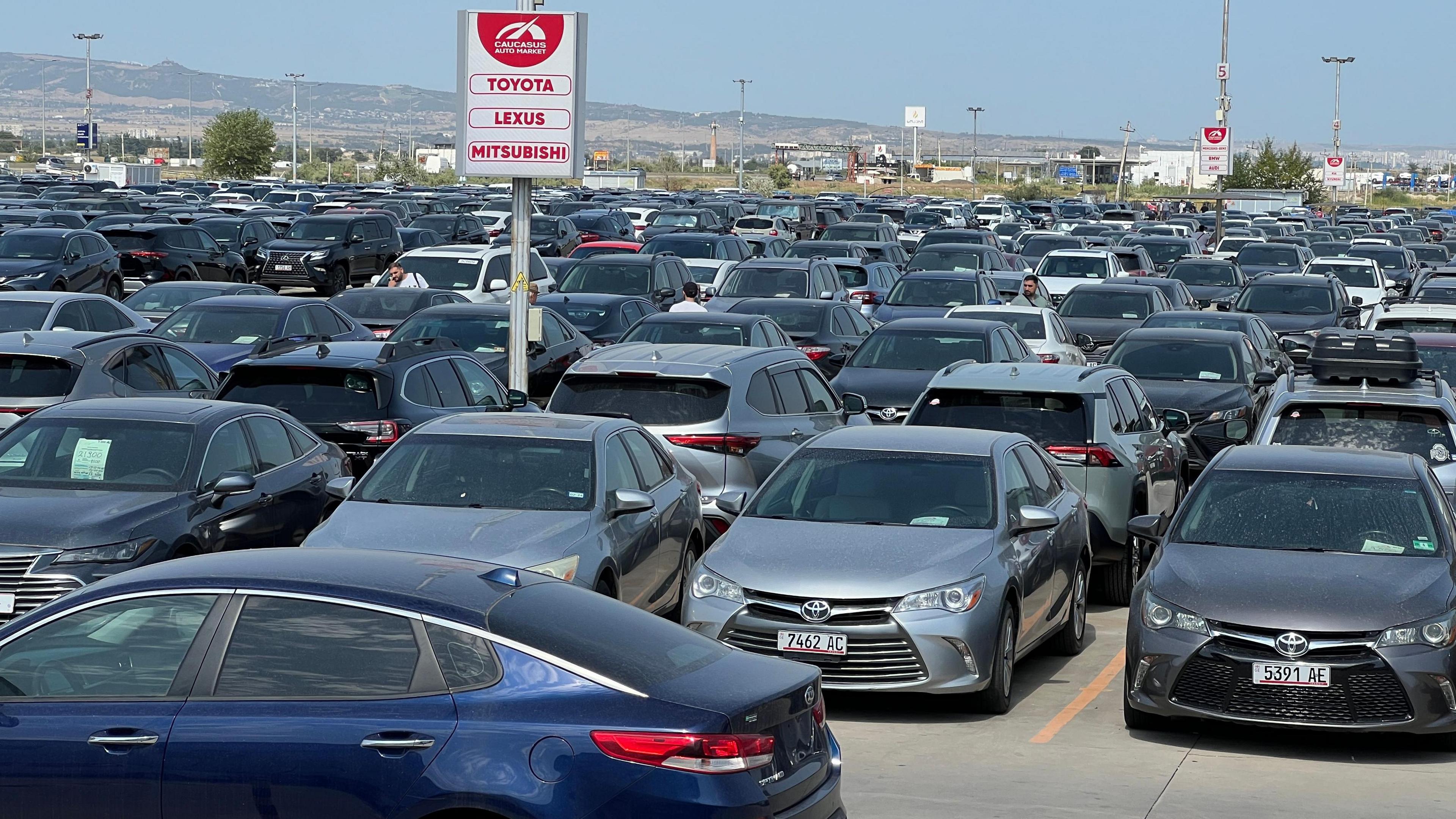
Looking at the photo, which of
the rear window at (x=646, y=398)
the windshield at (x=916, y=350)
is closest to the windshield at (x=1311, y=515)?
the rear window at (x=646, y=398)

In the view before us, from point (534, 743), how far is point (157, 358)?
11.5 metres

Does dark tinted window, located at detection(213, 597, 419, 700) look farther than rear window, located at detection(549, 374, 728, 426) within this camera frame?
No

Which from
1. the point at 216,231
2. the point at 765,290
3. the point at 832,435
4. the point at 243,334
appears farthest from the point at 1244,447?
the point at 216,231

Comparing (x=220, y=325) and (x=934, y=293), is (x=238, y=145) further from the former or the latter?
(x=220, y=325)

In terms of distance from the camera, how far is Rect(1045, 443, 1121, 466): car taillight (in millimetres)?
13125

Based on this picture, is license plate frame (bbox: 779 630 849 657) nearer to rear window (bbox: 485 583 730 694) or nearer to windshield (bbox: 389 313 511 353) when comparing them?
rear window (bbox: 485 583 730 694)

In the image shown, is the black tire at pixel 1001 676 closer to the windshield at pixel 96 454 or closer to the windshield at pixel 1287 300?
the windshield at pixel 96 454

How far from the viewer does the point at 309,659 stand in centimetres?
571

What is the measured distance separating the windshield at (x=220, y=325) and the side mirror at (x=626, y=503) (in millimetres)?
10235

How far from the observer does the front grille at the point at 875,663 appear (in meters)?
9.55

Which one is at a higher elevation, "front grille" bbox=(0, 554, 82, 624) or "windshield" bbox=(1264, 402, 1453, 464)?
"windshield" bbox=(1264, 402, 1453, 464)

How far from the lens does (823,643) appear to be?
376 inches

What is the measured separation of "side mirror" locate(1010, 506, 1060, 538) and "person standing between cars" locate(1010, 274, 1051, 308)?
14.9 metres

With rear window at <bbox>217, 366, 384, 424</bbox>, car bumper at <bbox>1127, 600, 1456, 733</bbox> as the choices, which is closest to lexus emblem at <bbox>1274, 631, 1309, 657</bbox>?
car bumper at <bbox>1127, 600, 1456, 733</bbox>
